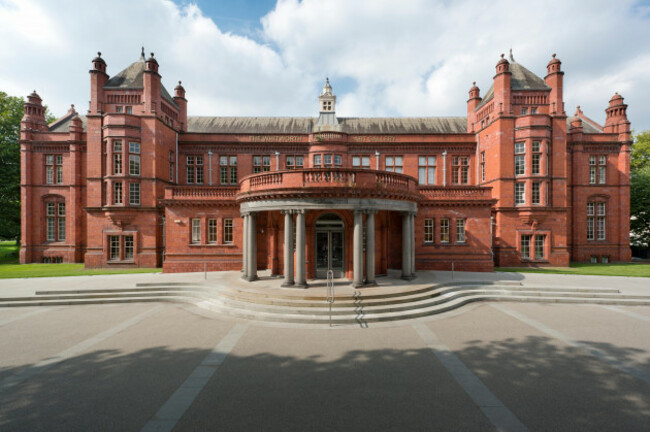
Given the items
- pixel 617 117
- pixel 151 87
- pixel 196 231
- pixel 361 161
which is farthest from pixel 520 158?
pixel 151 87

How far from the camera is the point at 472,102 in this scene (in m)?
30.3

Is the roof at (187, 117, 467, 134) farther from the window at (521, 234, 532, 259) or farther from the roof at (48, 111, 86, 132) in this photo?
the window at (521, 234, 532, 259)

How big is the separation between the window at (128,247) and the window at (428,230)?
2408 cm

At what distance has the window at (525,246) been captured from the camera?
970 inches

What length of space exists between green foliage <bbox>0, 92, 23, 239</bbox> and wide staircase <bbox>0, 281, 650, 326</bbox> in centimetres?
2659

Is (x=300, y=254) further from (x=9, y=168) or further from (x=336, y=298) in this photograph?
(x=9, y=168)

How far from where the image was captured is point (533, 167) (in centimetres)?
2480

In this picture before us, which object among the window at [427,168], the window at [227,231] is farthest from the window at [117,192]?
the window at [427,168]

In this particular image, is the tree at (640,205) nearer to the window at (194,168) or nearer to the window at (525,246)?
the window at (525,246)

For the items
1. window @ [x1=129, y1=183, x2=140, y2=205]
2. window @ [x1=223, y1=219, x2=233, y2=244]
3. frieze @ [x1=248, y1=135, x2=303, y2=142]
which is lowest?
window @ [x1=223, y1=219, x2=233, y2=244]

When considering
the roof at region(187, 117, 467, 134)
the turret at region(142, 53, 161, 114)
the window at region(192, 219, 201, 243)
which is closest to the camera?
the window at region(192, 219, 201, 243)

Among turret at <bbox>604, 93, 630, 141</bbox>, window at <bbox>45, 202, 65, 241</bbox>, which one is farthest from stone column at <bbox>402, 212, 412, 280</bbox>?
window at <bbox>45, 202, 65, 241</bbox>

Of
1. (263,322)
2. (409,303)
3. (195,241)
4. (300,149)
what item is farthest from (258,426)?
(300,149)

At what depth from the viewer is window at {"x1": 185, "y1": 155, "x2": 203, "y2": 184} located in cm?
2773
